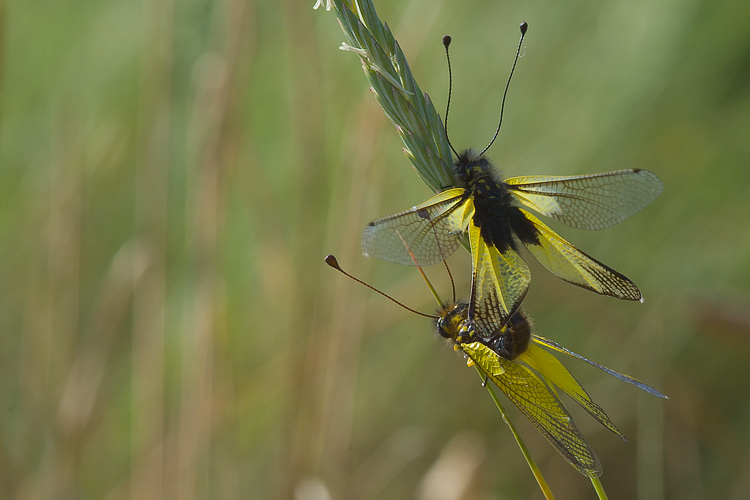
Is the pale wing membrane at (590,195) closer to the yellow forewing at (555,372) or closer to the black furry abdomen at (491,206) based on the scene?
the black furry abdomen at (491,206)

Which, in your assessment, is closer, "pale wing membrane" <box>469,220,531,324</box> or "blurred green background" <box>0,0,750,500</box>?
"pale wing membrane" <box>469,220,531,324</box>

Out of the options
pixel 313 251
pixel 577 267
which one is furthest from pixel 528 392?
pixel 313 251

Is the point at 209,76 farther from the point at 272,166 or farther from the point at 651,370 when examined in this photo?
the point at 651,370

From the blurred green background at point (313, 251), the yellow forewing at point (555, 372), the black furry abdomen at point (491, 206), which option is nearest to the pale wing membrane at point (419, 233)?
the black furry abdomen at point (491, 206)

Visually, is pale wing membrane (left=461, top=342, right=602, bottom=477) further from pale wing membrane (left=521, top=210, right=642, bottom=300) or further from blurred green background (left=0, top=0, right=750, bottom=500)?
blurred green background (left=0, top=0, right=750, bottom=500)

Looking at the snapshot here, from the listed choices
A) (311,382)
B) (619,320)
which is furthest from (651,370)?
(311,382)

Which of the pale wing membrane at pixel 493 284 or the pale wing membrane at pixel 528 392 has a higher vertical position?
the pale wing membrane at pixel 493 284

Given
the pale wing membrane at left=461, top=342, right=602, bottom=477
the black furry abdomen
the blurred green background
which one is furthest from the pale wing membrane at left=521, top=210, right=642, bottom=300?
the blurred green background
